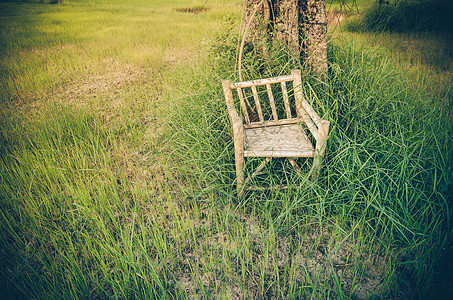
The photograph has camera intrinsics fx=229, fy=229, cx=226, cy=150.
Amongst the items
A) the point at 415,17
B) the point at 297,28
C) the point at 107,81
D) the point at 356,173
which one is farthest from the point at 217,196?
the point at 415,17

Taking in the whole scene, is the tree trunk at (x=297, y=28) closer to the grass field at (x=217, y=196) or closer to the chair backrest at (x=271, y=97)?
the grass field at (x=217, y=196)

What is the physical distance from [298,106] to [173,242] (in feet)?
4.45

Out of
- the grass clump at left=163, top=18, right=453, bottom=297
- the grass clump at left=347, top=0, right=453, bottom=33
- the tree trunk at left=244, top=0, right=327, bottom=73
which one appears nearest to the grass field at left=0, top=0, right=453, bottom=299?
the grass clump at left=163, top=18, right=453, bottom=297

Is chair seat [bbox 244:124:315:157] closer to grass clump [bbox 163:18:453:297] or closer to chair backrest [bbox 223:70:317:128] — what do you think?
chair backrest [bbox 223:70:317:128]

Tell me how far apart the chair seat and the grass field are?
6.8 inches

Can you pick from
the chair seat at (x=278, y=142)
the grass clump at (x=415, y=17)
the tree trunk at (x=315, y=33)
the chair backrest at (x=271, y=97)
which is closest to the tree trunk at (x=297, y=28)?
the tree trunk at (x=315, y=33)

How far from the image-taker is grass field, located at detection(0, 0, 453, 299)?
1.26 meters

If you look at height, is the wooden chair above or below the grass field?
above

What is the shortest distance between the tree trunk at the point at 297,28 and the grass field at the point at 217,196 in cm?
15

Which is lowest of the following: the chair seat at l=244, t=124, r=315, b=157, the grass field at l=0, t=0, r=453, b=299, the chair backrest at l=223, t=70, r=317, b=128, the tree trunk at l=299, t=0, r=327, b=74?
the grass field at l=0, t=0, r=453, b=299

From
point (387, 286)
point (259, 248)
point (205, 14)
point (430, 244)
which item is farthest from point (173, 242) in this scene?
point (205, 14)

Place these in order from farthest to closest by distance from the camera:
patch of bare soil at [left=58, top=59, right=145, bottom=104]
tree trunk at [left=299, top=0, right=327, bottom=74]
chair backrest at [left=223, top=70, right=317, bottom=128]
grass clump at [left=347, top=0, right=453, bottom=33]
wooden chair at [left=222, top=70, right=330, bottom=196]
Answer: grass clump at [left=347, top=0, right=453, bottom=33]
patch of bare soil at [left=58, top=59, right=145, bottom=104]
tree trunk at [left=299, top=0, right=327, bottom=74]
chair backrest at [left=223, top=70, right=317, bottom=128]
wooden chair at [left=222, top=70, right=330, bottom=196]

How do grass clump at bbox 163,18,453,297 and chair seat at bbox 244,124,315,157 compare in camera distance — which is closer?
grass clump at bbox 163,18,453,297

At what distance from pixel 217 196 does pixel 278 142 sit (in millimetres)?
623
